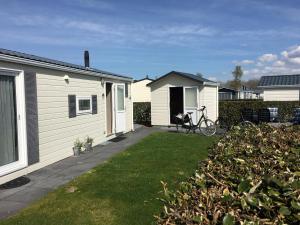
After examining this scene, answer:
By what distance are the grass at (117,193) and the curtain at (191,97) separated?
7.13 m

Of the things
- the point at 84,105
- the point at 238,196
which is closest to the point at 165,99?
the point at 84,105

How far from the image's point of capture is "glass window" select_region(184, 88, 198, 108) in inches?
659

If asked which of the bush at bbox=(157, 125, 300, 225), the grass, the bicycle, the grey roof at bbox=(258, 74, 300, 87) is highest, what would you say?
the grey roof at bbox=(258, 74, 300, 87)

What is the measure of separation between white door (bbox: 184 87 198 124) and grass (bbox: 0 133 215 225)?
6.87 metres

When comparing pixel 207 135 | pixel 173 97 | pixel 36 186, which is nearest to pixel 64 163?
pixel 36 186

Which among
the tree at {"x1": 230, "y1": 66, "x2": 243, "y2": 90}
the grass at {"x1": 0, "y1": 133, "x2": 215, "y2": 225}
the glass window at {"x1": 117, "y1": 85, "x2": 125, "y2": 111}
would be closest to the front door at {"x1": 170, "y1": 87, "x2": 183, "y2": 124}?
the glass window at {"x1": 117, "y1": 85, "x2": 125, "y2": 111}

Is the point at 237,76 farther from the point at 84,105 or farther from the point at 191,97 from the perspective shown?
the point at 84,105

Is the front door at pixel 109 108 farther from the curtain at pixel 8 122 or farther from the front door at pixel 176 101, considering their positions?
the curtain at pixel 8 122

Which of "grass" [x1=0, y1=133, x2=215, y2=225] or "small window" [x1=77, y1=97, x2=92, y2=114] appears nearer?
"grass" [x1=0, y1=133, x2=215, y2=225]

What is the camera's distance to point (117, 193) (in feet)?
19.0

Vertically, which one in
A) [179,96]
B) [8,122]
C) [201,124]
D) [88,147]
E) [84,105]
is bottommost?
[88,147]

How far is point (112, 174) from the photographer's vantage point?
7.21 metres

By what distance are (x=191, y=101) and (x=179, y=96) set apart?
7.09ft

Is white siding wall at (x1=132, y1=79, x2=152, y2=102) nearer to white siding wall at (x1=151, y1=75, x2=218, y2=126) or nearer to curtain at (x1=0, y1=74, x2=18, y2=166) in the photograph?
white siding wall at (x1=151, y1=75, x2=218, y2=126)
